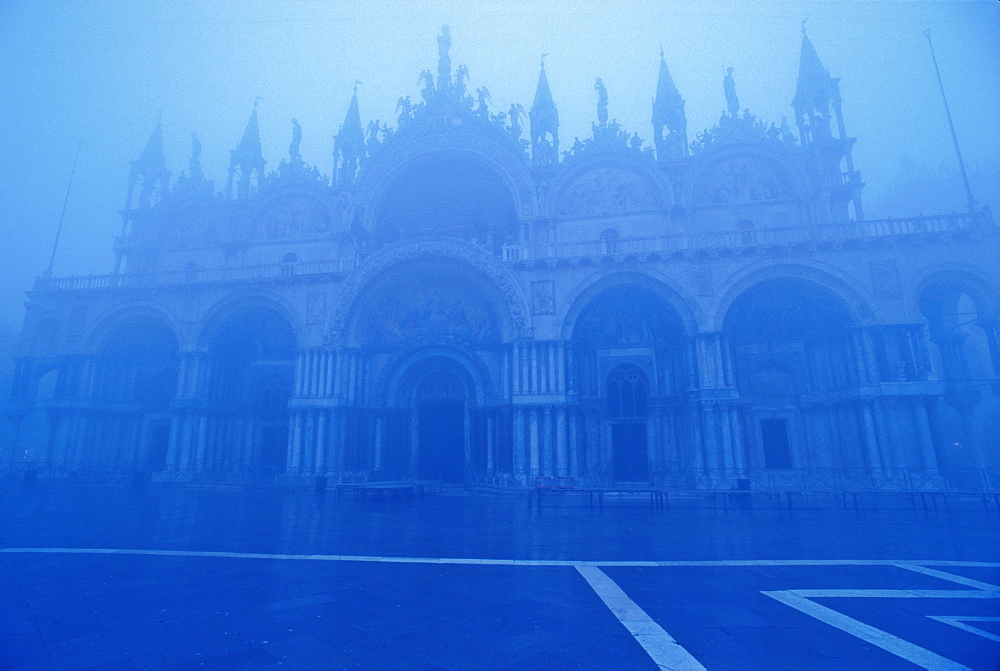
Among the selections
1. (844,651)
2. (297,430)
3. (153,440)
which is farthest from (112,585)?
(153,440)

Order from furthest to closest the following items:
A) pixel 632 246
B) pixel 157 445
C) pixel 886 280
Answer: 1. pixel 157 445
2. pixel 632 246
3. pixel 886 280

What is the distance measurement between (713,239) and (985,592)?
18580mm

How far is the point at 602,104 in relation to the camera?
2625cm

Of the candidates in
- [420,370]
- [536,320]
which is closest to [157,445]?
[420,370]

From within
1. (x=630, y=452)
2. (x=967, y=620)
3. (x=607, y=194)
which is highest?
(x=607, y=194)

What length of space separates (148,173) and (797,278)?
123 ft

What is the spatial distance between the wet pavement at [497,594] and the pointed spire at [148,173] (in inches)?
1021

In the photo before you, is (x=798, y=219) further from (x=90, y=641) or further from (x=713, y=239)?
(x=90, y=641)

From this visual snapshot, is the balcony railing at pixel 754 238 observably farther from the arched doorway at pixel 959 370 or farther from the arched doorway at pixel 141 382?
the arched doorway at pixel 141 382

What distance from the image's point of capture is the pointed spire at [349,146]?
1144 inches

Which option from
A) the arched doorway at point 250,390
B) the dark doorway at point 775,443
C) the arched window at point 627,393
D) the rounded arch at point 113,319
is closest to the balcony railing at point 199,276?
the rounded arch at point 113,319

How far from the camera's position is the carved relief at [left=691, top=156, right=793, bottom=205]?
23734 mm

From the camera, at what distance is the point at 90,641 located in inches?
175

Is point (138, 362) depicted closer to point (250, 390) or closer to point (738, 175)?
point (250, 390)
